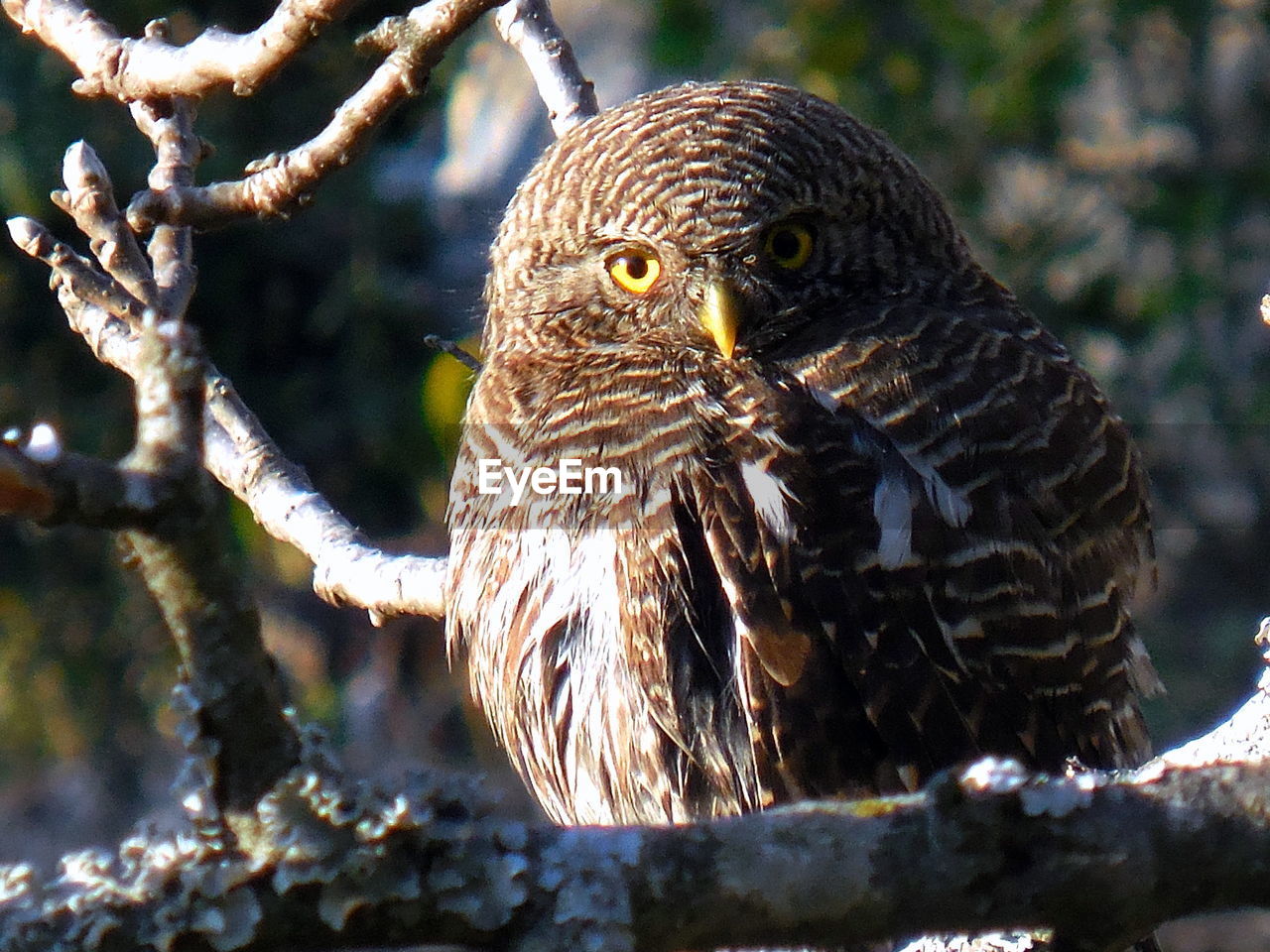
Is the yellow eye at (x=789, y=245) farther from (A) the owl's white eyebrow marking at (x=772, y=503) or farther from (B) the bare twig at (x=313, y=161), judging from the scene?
(B) the bare twig at (x=313, y=161)

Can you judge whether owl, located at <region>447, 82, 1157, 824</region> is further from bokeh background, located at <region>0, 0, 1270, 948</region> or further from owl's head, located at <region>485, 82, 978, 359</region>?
bokeh background, located at <region>0, 0, 1270, 948</region>

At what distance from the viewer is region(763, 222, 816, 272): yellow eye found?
269 centimetres

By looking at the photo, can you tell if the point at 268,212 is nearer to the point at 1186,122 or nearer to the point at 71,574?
the point at 71,574

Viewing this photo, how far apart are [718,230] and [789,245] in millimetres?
149

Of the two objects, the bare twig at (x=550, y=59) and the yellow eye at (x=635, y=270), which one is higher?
the bare twig at (x=550, y=59)

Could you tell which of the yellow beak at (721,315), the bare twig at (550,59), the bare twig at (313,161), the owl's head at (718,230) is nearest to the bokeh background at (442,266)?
the bare twig at (550,59)

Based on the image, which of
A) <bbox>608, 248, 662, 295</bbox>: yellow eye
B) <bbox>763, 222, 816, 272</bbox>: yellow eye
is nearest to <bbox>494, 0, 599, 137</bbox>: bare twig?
<bbox>608, 248, 662, 295</bbox>: yellow eye

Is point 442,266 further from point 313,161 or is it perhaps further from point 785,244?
point 313,161

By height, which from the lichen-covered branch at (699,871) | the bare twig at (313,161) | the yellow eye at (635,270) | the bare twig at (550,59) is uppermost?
the bare twig at (550,59)

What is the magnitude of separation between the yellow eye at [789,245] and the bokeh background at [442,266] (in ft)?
6.77

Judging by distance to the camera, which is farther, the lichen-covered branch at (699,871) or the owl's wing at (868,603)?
the owl's wing at (868,603)

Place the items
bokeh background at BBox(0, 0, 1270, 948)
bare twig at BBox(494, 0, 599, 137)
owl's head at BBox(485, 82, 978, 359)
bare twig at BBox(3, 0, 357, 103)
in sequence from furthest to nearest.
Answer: bokeh background at BBox(0, 0, 1270, 948) → bare twig at BBox(494, 0, 599, 137) → owl's head at BBox(485, 82, 978, 359) → bare twig at BBox(3, 0, 357, 103)

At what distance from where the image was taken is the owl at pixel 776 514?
7.51 feet

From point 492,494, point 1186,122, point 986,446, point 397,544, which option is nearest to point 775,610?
point 986,446
